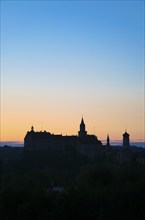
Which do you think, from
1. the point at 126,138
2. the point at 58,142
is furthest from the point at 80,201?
the point at 126,138

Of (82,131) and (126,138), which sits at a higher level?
(82,131)

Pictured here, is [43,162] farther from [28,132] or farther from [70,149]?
[28,132]

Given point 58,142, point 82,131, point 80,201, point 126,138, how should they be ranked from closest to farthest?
1. point 80,201
2. point 58,142
3. point 126,138
4. point 82,131

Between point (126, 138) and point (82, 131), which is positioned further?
point (82, 131)

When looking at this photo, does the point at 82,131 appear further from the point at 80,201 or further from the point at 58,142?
the point at 80,201

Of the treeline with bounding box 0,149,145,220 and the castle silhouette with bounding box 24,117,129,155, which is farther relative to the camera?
the castle silhouette with bounding box 24,117,129,155

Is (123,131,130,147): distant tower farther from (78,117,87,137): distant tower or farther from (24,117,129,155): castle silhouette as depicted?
(78,117,87,137): distant tower

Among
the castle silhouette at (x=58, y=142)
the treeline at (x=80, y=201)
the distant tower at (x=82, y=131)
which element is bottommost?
the treeline at (x=80, y=201)

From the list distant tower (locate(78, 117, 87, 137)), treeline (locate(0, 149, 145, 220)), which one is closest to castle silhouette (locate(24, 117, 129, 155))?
distant tower (locate(78, 117, 87, 137))

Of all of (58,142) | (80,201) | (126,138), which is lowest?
(80,201)

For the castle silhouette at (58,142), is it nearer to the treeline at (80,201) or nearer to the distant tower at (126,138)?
the distant tower at (126,138)

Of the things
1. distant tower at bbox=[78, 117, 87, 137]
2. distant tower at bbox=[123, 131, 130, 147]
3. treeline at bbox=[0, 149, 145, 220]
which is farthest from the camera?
distant tower at bbox=[78, 117, 87, 137]

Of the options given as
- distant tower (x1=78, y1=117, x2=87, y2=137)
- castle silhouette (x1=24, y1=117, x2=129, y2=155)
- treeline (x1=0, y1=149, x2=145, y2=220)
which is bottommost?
treeline (x1=0, y1=149, x2=145, y2=220)

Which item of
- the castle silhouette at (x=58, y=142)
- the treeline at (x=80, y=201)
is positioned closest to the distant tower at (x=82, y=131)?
the castle silhouette at (x=58, y=142)
